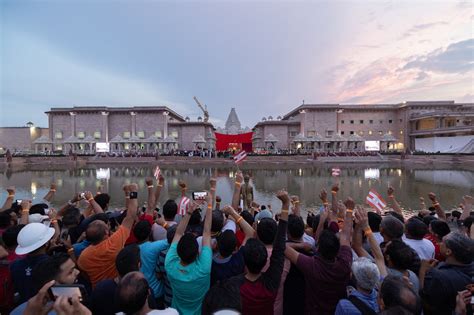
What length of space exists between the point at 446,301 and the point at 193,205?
2293 millimetres

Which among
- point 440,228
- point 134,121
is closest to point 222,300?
point 440,228

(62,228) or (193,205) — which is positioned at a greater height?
(193,205)

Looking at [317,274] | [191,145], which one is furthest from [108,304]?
[191,145]

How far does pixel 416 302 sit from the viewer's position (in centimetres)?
162

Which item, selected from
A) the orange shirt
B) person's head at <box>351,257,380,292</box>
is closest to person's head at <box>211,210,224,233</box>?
the orange shirt

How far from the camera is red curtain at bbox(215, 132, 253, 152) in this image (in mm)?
60812

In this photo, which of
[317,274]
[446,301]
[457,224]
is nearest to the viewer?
[446,301]

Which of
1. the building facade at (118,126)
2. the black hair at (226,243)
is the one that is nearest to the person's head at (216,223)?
the black hair at (226,243)

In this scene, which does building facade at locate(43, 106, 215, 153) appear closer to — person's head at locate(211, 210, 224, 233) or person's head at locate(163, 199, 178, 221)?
person's head at locate(163, 199, 178, 221)

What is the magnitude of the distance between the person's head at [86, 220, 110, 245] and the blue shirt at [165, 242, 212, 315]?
872 mm

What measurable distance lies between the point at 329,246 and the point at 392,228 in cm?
111

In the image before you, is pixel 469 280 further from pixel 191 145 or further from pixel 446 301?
pixel 191 145

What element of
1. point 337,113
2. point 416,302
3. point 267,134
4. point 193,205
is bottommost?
point 416,302

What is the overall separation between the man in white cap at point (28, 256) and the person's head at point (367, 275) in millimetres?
2668
